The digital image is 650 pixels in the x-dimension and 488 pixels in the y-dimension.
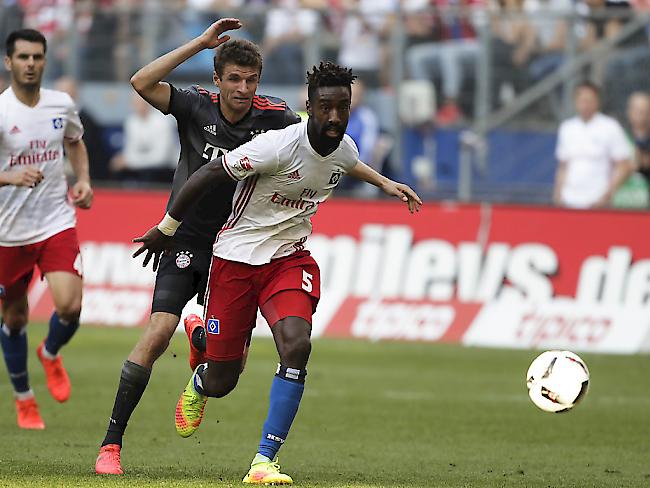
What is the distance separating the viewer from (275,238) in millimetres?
8102

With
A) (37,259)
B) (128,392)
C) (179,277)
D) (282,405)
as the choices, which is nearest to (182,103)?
(179,277)

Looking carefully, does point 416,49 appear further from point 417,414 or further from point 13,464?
point 13,464

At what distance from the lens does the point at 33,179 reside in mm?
9172

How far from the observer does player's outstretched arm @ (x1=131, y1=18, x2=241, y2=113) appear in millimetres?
8047

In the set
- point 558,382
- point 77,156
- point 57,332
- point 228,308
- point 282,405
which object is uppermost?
point 77,156

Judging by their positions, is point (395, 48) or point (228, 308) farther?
point (395, 48)

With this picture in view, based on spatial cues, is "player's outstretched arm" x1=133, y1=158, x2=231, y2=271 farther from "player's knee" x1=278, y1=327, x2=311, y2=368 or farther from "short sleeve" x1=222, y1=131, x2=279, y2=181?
"player's knee" x1=278, y1=327, x2=311, y2=368

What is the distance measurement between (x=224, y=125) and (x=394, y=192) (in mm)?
1194

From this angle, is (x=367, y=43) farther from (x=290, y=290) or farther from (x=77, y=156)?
(x=290, y=290)

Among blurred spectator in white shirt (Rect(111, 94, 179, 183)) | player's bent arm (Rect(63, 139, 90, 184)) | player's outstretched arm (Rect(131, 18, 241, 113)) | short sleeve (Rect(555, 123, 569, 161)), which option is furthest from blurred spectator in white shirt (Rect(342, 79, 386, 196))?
player's outstretched arm (Rect(131, 18, 241, 113))

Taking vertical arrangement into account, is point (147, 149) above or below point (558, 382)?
above

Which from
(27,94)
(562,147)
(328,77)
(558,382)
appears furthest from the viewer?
(562,147)

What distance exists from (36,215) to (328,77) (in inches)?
157

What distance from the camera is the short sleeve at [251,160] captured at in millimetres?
7684
